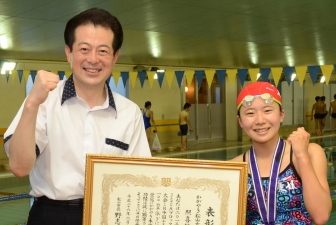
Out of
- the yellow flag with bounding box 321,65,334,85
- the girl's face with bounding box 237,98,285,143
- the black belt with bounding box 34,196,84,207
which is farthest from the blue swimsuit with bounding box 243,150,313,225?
the yellow flag with bounding box 321,65,334,85

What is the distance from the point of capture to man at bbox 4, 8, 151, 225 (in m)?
1.96

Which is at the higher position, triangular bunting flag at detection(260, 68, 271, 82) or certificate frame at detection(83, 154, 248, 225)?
triangular bunting flag at detection(260, 68, 271, 82)

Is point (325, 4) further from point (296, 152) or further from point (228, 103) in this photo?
point (228, 103)

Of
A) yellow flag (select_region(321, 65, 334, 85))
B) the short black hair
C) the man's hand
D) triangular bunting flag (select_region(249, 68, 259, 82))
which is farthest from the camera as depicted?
triangular bunting flag (select_region(249, 68, 259, 82))

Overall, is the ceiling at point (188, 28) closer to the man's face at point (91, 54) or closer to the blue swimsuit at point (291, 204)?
the man's face at point (91, 54)

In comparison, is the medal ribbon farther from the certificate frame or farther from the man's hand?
the man's hand

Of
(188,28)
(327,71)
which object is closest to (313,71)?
(327,71)

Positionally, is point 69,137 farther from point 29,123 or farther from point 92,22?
point 92,22

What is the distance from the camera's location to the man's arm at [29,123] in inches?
68.4

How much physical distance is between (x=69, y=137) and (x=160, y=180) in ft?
1.40

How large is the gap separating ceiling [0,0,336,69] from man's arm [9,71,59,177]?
564 cm

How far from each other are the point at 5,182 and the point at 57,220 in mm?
8931

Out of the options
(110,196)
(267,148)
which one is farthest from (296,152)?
(110,196)

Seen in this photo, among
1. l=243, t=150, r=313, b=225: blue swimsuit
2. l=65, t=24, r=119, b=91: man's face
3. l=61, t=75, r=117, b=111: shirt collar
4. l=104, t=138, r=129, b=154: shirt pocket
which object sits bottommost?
l=243, t=150, r=313, b=225: blue swimsuit
